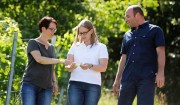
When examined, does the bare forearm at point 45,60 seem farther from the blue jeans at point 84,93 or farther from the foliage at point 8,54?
the foliage at point 8,54

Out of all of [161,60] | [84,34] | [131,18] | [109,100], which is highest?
[131,18]

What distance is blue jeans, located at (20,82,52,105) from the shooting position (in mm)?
6953

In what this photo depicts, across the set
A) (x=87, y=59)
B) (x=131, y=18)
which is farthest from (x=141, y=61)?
(x=87, y=59)

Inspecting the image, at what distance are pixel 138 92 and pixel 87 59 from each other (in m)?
0.77

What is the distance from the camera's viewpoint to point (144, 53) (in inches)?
276

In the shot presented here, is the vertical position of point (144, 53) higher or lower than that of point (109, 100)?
higher

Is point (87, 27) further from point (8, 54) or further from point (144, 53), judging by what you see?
point (8, 54)

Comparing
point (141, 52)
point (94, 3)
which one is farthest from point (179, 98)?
point (141, 52)

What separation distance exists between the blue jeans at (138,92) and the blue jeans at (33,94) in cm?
97

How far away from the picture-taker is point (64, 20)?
16484mm

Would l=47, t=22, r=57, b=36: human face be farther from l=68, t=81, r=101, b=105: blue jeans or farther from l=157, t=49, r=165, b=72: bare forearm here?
l=157, t=49, r=165, b=72: bare forearm

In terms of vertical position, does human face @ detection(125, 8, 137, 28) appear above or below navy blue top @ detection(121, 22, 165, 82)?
above

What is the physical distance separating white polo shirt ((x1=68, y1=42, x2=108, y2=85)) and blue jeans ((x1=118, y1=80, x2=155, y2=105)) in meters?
0.36

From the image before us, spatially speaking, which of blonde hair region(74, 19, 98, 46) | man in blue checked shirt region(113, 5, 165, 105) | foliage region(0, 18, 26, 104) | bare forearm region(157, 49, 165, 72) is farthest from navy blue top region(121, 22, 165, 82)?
foliage region(0, 18, 26, 104)
